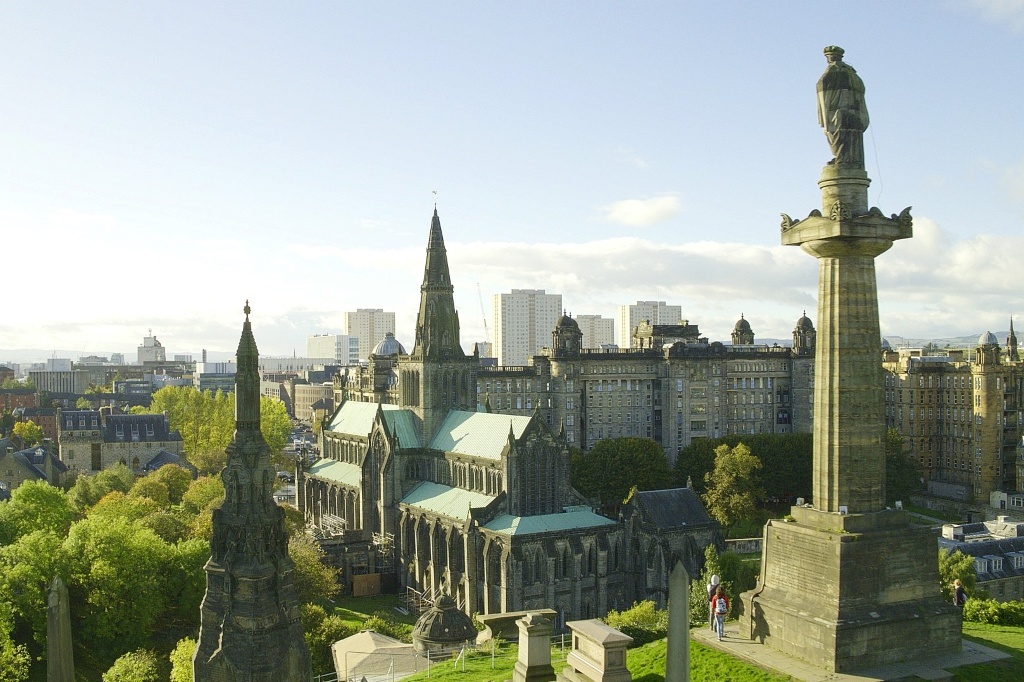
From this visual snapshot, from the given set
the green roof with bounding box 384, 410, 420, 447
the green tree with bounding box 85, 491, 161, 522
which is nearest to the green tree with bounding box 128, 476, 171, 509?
the green tree with bounding box 85, 491, 161, 522

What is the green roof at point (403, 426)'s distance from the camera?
84.5 meters

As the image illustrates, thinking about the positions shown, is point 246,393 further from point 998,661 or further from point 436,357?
point 436,357

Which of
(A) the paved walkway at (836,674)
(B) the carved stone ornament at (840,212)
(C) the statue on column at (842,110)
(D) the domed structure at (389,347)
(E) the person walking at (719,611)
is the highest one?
(C) the statue on column at (842,110)

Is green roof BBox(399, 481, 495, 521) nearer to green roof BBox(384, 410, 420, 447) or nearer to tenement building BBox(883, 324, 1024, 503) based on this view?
green roof BBox(384, 410, 420, 447)

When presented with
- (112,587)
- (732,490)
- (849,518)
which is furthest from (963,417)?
(112,587)

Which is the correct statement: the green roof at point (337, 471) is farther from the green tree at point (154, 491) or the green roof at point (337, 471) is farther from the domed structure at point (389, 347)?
the domed structure at point (389, 347)

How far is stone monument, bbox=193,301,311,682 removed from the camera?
2781 cm

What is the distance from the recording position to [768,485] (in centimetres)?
10188

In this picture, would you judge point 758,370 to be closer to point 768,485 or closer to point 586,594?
point 768,485

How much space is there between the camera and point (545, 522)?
219 ft

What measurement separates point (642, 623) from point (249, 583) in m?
25.5

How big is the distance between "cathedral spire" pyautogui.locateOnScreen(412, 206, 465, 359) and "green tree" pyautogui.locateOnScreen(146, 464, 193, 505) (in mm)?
29887

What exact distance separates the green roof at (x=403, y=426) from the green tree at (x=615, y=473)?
20.7 metres

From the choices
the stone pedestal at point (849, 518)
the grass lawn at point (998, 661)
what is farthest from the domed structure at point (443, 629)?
the grass lawn at point (998, 661)
